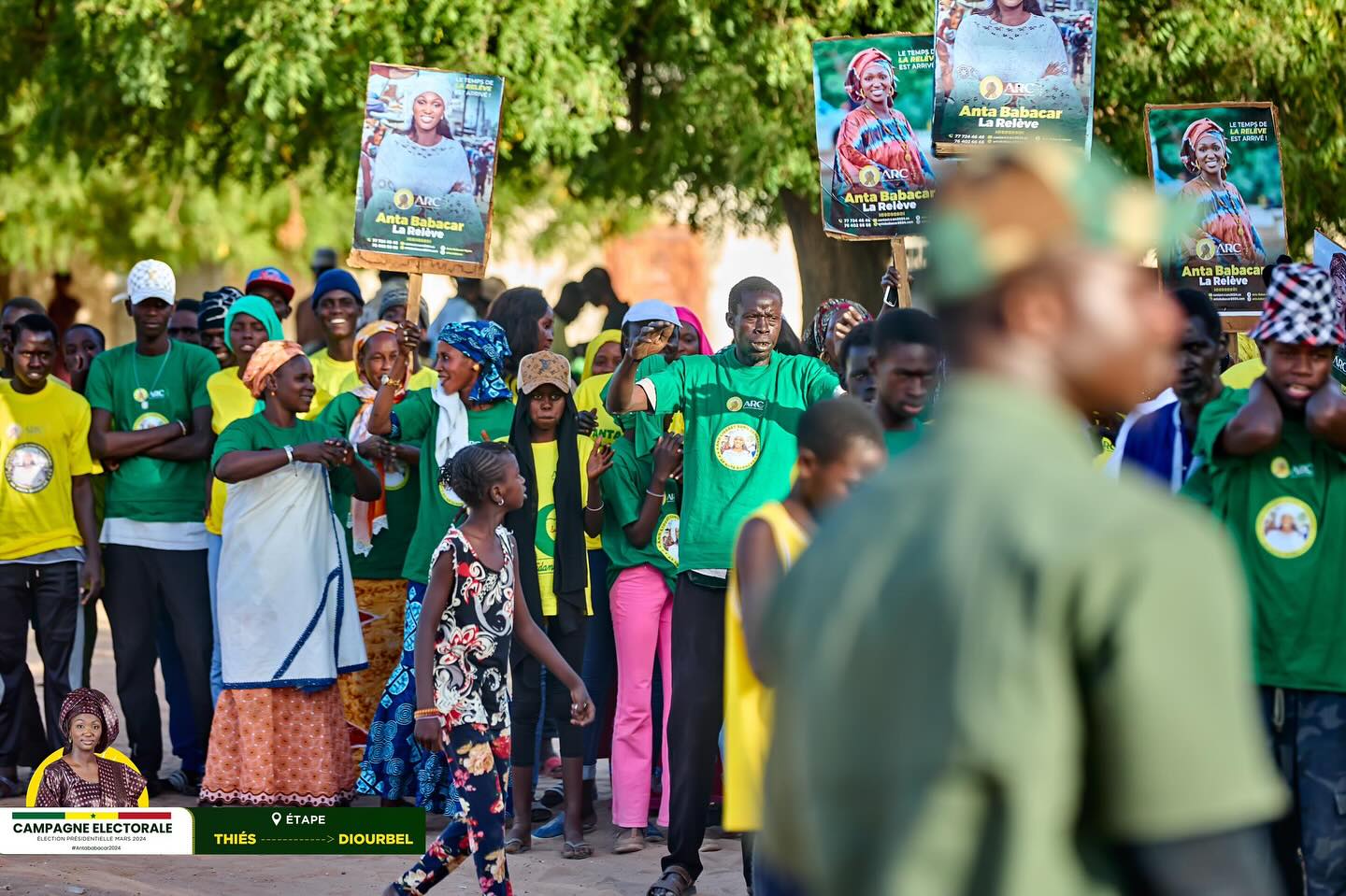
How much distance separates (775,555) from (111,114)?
11.5m

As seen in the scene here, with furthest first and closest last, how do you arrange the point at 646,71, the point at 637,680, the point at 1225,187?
the point at 646,71, the point at 1225,187, the point at 637,680

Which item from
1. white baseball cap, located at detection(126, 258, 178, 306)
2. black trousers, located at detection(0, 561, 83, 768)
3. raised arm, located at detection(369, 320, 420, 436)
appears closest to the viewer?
raised arm, located at detection(369, 320, 420, 436)

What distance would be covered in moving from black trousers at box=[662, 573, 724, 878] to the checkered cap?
2322mm

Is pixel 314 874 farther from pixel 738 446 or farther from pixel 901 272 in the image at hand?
pixel 901 272

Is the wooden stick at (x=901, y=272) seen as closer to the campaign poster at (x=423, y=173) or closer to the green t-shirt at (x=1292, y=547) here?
the campaign poster at (x=423, y=173)

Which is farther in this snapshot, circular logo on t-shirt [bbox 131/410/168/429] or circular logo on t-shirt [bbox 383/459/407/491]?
circular logo on t-shirt [bbox 131/410/168/429]

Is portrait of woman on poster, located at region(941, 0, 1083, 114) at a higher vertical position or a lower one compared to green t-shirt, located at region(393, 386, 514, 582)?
higher

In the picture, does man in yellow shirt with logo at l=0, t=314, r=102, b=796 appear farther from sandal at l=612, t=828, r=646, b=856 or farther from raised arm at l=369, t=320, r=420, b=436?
sandal at l=612, t=828, r=646, b=856

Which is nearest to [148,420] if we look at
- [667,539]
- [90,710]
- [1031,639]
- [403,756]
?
[90,710]

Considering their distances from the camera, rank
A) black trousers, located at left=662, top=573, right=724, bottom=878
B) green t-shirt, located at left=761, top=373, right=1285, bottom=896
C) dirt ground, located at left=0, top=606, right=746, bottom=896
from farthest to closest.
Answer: dirt ground, located at left=0, top=606, right=746, bottom=896 < black trousers, located at left=662, top=573, right=724, bottom=878 < green t-shirt, located at left=761, top=373, right=1285, bottom=896

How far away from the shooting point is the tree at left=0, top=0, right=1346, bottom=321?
12.1 m

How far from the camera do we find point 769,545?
3.95m

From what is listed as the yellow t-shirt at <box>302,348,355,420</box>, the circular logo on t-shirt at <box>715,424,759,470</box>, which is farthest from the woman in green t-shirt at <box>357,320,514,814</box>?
the circular logo on t-shirt at <box>715,424,759,470</box>

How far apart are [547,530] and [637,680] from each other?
74 cm
